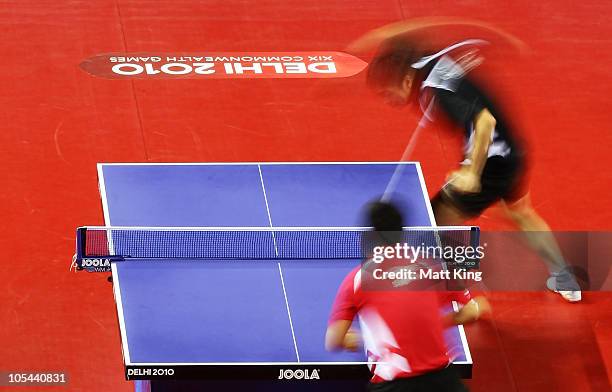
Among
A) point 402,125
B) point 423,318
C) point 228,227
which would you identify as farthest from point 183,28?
point 423,318

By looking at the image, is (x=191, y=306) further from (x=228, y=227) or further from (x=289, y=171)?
(x=289, y=171)

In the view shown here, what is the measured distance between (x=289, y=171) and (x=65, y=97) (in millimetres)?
3193

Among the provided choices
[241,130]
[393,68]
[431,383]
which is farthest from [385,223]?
[241,130]

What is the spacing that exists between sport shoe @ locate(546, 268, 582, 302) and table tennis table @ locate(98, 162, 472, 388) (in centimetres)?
137

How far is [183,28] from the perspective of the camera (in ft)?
38.2

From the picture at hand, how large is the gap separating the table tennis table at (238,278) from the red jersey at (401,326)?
2.73 ft

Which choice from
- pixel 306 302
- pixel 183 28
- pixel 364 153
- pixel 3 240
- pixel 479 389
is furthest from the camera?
pixel 183 28

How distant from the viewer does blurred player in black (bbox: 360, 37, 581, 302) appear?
7578 mm

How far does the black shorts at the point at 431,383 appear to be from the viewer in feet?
19.0

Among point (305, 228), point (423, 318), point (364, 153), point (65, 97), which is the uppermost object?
point (65, 97)

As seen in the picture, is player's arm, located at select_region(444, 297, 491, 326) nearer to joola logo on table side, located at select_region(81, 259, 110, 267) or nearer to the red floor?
the red floor

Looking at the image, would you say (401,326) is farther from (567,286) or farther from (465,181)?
(567,286)

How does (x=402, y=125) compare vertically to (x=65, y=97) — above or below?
below

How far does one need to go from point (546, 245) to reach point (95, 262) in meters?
3.09
